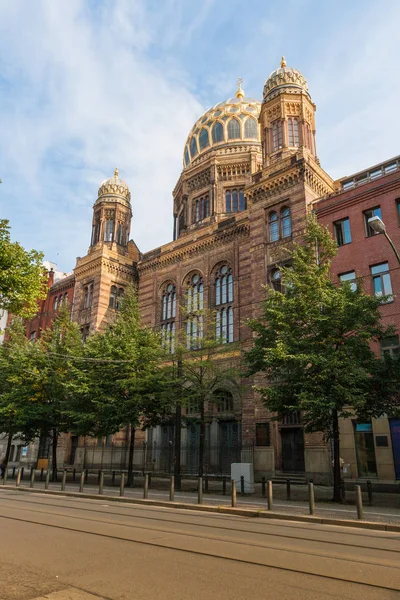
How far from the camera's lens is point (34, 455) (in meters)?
41.2

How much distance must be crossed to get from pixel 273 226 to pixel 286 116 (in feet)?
28.2

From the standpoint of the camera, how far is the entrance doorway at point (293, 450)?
996 inches

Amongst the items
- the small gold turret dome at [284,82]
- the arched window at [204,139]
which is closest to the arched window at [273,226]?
the small gold turret dome at [284,82]

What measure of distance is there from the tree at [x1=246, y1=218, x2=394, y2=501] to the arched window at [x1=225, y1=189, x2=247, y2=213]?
2667 cm

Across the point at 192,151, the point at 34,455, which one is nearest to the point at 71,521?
the point at 34,455

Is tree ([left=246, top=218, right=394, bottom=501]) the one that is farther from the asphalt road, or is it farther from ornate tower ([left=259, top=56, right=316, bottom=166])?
ornate tower ([left=259, top=56, right=316, bottom=166])

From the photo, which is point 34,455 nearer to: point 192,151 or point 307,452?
point 307,452

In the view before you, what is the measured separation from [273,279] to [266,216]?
444cm

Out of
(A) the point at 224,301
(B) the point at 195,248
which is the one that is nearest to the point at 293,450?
(A) the point at 224,301

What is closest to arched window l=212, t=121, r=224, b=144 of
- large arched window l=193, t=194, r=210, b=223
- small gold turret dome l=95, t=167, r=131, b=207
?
large arched window l=193, t=194, r=210, b=223

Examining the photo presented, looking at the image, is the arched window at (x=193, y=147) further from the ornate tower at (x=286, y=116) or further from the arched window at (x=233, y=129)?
the ornate tower at (x=286, y=116)

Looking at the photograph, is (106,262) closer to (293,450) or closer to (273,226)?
(273,226)

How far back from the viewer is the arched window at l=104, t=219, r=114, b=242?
144 ft

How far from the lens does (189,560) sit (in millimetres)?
7109
